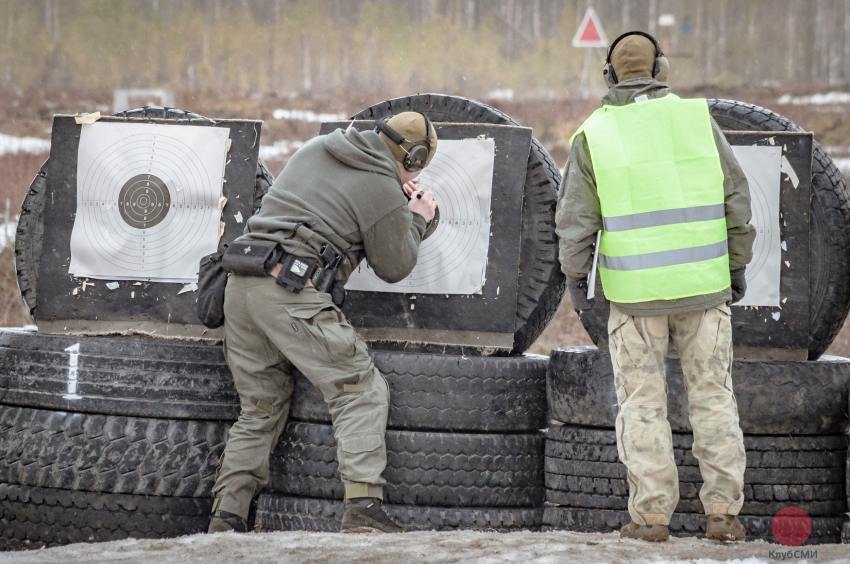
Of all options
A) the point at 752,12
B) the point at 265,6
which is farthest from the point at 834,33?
the point at 265,6

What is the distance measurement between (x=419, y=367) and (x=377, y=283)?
53cm

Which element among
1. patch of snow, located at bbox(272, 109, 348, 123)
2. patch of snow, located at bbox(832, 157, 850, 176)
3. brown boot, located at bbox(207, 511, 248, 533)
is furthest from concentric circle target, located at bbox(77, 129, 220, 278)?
patch of snow, located at bbox(272, 109, 348, 123)

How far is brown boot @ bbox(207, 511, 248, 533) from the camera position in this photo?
4539 mm

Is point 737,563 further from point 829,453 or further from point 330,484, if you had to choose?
point 330,484

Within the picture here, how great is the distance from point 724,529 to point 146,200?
2983mm

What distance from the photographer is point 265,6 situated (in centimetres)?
1823

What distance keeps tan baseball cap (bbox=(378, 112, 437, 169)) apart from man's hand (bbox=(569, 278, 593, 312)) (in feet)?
2.92

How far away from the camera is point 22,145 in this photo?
45.5 ft

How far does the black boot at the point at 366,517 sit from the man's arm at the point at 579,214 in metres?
1.17

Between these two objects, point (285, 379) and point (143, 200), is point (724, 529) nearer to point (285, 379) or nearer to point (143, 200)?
point (285, 379)

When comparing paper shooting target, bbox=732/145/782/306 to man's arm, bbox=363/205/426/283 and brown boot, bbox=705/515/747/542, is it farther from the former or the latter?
man's arm, bbox=363/205/426/283

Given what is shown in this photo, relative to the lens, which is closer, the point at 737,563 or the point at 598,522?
the point at 737,563

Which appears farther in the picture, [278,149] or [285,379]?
[278,149]

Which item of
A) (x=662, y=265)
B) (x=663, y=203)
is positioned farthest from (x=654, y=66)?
(x=662, y=265)
